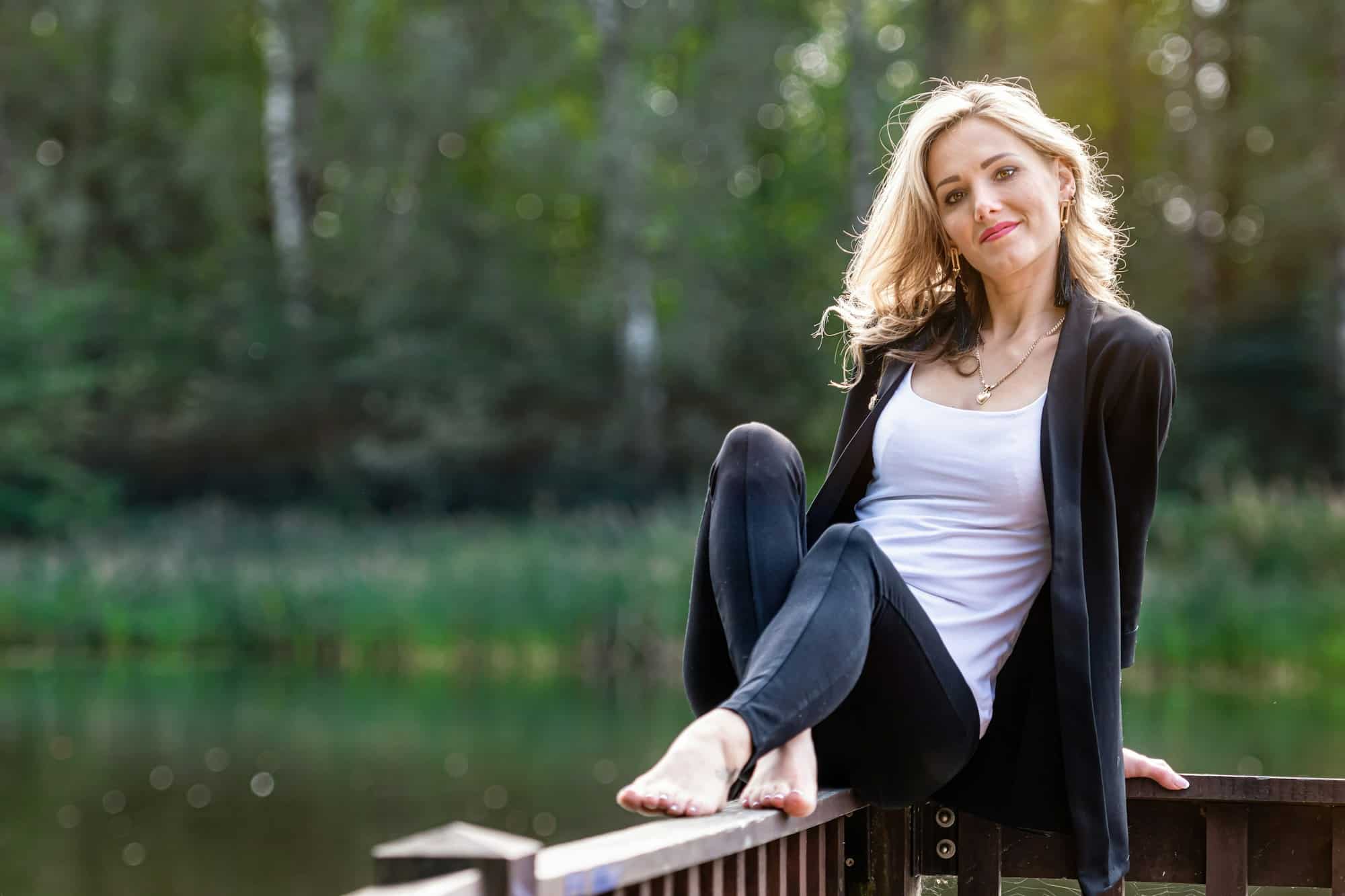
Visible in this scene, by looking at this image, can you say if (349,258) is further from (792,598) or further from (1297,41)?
(792,598)

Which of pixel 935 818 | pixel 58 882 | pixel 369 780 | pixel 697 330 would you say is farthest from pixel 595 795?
pixel 697 330

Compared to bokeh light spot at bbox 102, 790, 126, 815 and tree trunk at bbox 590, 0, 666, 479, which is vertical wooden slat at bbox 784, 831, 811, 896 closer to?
bokeh light spot at bbox 102, 790, 126, 815

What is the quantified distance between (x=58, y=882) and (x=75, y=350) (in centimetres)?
1250

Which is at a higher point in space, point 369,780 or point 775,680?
point 775,680

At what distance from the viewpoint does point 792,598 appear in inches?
73.7

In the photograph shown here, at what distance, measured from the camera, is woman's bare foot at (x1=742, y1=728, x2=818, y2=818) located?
176 centimetres

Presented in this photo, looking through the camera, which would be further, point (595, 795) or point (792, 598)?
point (595, 795)

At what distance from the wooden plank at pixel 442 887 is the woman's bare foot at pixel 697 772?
440mm

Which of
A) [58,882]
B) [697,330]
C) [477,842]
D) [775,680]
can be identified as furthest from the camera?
[697,330]

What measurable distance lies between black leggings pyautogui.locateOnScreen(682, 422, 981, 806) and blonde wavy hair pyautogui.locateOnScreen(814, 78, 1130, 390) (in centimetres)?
39

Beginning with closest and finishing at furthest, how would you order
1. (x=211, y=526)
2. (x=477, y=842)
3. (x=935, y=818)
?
(x=477, y=842) < (x=935, y=818) < (x=211, y=526)

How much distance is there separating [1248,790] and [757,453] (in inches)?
29.8

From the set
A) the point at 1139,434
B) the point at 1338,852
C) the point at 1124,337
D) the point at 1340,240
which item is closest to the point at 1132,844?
the point at 1338,852

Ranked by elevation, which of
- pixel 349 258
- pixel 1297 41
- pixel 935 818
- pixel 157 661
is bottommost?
pixel 157 661
